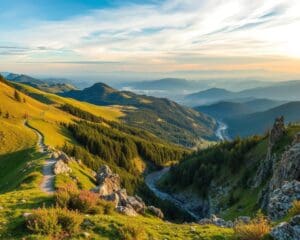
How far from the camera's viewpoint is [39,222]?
592 inches

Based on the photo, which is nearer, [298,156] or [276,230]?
[276,230]

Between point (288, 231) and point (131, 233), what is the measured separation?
6998 mm

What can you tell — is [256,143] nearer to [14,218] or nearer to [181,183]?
[181,183]

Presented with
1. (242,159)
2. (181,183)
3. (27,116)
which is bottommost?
(181,183)

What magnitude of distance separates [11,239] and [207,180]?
122 m

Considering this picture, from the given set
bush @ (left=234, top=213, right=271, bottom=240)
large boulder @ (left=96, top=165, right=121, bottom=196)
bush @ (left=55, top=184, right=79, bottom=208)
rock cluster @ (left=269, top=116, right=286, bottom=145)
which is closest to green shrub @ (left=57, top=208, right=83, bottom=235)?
bush @ (left=55, top=184, right=79, bottom=208)

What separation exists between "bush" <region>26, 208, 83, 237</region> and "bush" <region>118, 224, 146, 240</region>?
212 centimetres

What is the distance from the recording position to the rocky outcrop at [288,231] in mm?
13641

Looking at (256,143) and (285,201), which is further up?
(285,201)

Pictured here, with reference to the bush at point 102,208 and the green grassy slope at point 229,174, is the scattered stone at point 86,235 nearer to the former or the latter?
the bush at point 102,208

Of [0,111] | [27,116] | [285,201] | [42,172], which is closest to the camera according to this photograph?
[285,201]

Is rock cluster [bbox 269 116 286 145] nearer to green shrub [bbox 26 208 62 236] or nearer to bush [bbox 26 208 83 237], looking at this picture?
bush [bbox 26 208 83 237]

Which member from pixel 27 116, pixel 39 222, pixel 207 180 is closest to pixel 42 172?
pixel 39 222

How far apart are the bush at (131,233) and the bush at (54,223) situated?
212 cm
